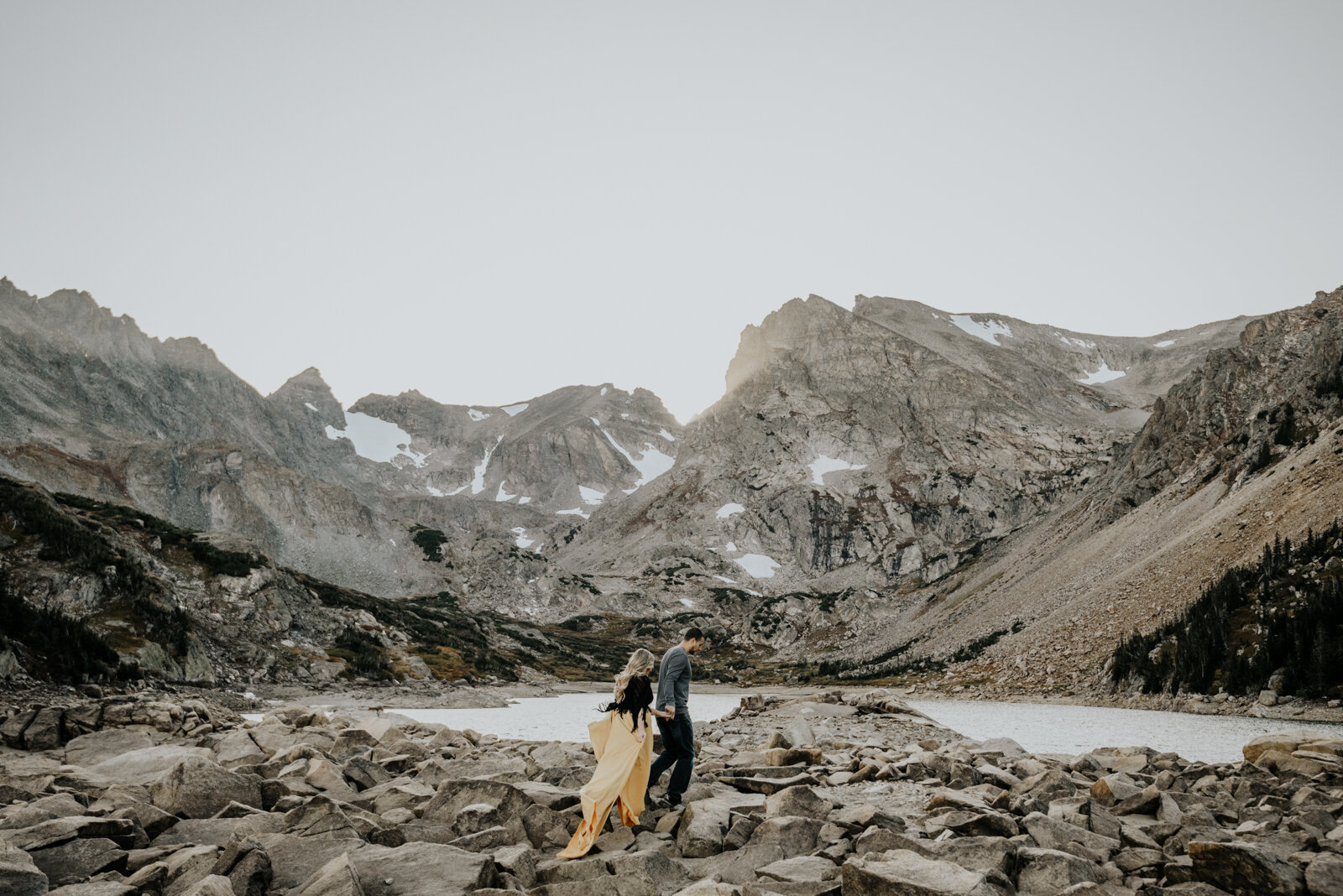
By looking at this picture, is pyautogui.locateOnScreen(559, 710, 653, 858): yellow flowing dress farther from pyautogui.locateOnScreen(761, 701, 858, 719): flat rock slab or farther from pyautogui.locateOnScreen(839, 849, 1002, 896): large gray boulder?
pyautogui.locateOnScreen(761, 701, 858, 719): flat rock slab

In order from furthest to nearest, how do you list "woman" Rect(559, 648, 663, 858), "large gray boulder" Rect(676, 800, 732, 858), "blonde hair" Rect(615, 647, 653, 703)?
"blonde hair" Rect(615, 647, 653, 703), "woman" Rect(559, 648, 663, 858), "large gray boulder" Rect(676, 800, 732, 858)

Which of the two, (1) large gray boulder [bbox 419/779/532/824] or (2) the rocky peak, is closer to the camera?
(1) large gray boulder [bbox 419/779/532/824]

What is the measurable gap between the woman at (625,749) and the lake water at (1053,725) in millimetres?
21132

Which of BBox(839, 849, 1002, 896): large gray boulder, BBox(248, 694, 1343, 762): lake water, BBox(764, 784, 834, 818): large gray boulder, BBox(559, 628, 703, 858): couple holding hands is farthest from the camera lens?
BBox(248, 694, 1343, 762): lake water

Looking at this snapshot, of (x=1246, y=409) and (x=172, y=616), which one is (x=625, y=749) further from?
(x=1246, y=409)

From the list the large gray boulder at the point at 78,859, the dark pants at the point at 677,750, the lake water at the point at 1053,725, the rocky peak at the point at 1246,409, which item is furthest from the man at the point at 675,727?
the rocky peak at the point at 1246,409

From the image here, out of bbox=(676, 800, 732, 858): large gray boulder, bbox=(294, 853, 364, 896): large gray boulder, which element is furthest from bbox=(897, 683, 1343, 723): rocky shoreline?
bbox=(294, 853, 364, 896): large gray boulder

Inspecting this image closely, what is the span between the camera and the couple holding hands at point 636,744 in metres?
10.1

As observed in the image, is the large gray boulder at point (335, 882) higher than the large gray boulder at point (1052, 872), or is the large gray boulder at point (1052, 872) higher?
the large gray boulder at point (335, 882)

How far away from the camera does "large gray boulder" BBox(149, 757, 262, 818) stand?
10961 millimetres

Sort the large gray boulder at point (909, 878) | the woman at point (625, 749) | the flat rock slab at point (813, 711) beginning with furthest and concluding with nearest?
the flat rock slab at point (813, 711), the woman at point (625, 749), the large gray boulder at point (909, 878)

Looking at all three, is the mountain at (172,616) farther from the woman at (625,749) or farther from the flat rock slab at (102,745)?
the woman at (625,749)

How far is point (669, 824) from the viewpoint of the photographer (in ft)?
35.2

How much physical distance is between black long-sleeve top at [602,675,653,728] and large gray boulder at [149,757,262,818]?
20.0 ft
